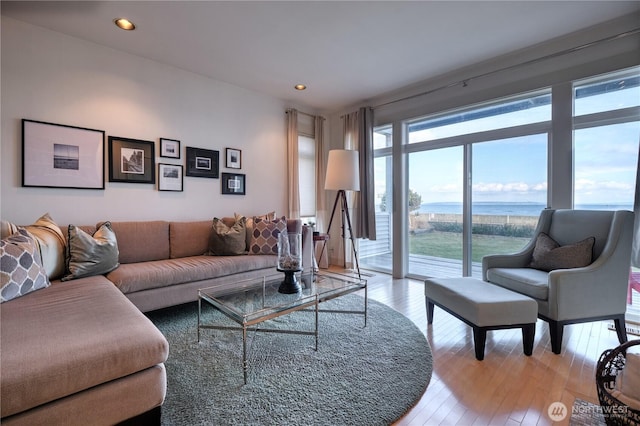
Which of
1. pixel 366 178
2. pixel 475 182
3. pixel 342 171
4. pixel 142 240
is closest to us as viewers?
pixel 142 240

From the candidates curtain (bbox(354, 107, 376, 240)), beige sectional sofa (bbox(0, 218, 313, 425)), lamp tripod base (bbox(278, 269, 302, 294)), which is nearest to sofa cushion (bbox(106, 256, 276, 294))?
beige sectional sofa (bbox(0, 218, 313, 425))

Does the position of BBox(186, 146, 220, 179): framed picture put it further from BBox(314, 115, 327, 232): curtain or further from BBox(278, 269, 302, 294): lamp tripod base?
BBox(278, 269, 302, 294): lamp tripod base

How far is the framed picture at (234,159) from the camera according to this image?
395cm

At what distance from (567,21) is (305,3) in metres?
2.33

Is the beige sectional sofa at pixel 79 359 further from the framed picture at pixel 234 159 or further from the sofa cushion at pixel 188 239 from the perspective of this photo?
the framed picture at pixel 234 159

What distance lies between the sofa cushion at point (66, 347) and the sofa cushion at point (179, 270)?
0.63 meters

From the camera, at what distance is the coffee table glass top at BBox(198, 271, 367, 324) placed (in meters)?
1.77

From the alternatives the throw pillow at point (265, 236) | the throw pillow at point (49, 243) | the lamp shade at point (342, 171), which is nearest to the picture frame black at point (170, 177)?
the throw pillow at point (265, 236)

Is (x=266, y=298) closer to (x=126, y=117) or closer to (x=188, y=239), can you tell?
(x=188, y=239)

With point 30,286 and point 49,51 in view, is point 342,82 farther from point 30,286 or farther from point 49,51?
point 30,286

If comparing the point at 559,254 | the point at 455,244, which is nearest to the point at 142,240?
the point at 455,244

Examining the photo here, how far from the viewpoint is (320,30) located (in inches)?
107

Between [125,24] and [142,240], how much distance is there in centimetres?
199

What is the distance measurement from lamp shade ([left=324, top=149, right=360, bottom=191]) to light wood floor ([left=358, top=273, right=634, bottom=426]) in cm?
198
